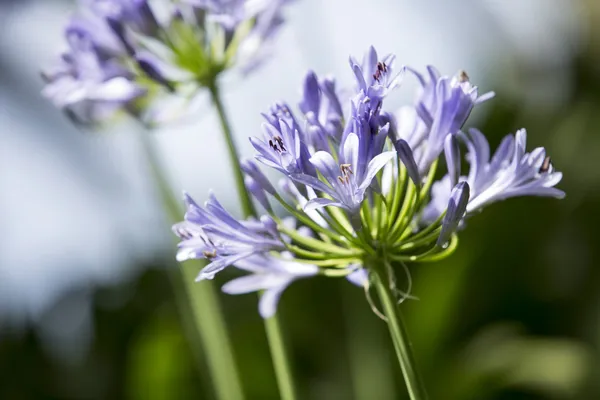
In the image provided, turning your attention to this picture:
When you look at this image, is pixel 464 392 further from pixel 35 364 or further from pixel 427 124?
pixel 35 364

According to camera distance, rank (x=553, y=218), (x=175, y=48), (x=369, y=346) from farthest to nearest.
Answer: (x=553, y=218) < (x=369, y=346) < (x=175, y=48)

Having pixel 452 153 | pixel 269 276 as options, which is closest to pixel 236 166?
pixel 269 276

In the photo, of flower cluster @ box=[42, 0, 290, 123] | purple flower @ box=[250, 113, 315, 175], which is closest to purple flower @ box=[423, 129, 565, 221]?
purple flower @ box=[250, 113, 315, 175]

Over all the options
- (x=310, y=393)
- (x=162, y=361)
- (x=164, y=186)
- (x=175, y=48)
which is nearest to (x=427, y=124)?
(x=175, y=48)

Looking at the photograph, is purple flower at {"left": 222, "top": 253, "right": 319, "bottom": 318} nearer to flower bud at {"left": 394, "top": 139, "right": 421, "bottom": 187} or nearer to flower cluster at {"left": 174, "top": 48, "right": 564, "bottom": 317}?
flower cluster at {"left": 174, "top": 48, "right": 564, "bottom": 317}

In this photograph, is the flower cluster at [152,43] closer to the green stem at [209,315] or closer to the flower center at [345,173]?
the green stem at [209,315]
